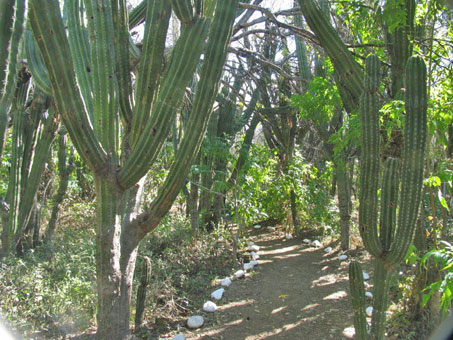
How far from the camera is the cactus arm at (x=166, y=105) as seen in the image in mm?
3178

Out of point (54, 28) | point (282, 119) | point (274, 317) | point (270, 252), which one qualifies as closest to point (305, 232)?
point (270, 252)

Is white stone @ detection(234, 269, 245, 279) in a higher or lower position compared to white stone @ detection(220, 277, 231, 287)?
lower

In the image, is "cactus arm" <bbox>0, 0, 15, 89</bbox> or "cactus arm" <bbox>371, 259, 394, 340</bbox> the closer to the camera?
"cactus arm" <bbox>0, 0, 15, 89</bbox>

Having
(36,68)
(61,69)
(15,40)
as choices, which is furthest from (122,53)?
(15,40)

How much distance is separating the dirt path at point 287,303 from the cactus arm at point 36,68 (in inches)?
122

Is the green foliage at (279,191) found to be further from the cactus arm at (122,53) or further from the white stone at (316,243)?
the cactus arm at (122,53)

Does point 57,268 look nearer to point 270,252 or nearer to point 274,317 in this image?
point 274,317

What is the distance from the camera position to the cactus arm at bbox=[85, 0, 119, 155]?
320 cm

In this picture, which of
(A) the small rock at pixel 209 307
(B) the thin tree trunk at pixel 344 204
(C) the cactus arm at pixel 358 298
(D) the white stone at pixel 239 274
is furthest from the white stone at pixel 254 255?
(C) the cactus arm at pixel 358 298

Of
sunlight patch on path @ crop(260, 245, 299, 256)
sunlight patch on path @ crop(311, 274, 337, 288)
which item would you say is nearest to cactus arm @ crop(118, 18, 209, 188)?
sunlight patch on path @ crop(311, 274, 337, 288)

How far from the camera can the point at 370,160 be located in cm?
292

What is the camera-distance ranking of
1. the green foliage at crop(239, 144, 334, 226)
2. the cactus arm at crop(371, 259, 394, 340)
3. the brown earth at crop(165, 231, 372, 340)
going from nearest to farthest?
the cactus arm at crop(371, 259, 394, 340), the brown earth at crop(165, 231, 372, 340), the green foliage at crop(239, 144, 334, 226)

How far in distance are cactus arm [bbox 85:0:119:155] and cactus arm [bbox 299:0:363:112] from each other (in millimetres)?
1818

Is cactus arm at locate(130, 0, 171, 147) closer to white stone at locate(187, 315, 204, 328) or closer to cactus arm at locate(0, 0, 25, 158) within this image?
cactus arm at locate(0, 0, 25, 158)
